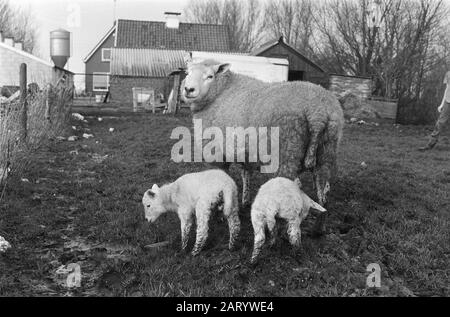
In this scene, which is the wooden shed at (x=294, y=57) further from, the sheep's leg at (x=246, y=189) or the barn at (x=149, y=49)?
the sheep's leg at (x=246, y=189)

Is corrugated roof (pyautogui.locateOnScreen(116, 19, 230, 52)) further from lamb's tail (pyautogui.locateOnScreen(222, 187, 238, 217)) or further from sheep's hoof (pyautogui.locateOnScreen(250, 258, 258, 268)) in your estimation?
sheep's hoof (pyautogui.locateOnScreen(250, 258, 258, 268))

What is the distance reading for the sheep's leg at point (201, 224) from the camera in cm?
454

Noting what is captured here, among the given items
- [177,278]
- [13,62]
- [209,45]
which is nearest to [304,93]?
[177,278]

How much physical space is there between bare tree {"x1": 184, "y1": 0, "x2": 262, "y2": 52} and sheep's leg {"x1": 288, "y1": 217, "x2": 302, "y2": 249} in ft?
103

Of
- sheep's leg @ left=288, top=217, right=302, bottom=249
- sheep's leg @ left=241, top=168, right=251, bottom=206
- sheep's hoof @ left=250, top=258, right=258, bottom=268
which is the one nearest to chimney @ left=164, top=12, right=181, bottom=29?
sheep's leg @ left=241, top=168, right=251, bottom=206

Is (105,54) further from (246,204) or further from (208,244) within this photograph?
(208,244)

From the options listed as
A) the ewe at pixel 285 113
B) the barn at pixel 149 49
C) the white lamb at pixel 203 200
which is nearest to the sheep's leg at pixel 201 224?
the white lamb at pixel 203 200

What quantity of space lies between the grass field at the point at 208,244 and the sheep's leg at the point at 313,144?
0.84 m

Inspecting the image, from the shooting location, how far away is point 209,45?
4247 cm

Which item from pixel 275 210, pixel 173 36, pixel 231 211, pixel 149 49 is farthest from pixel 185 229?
pixel 173 36

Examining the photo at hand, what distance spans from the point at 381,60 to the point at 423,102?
3.28m

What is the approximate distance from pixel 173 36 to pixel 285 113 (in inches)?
1556

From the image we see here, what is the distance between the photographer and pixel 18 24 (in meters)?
51.5

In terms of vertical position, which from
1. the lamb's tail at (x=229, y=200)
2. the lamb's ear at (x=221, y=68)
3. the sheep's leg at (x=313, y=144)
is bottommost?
the lamb's tail at (x=229, y=200)
